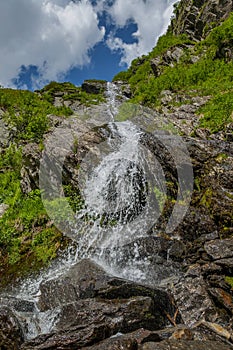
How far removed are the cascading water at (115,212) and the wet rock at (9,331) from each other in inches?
74.7

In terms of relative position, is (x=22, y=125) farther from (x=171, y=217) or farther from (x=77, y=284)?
(x=77, y=284)

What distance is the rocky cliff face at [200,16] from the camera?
4203 centimetres

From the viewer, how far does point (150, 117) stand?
24.0m

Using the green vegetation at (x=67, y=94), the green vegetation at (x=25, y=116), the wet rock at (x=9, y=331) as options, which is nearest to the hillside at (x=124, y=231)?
the wet rock at (x=9, y=331)

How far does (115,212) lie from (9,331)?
7947 mm

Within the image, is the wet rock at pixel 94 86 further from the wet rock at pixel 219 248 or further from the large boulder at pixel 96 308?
the large boulder at pixel 96 308

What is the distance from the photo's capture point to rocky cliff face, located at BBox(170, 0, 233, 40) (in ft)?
138

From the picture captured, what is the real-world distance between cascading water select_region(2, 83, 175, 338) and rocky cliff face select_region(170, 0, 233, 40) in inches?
1369

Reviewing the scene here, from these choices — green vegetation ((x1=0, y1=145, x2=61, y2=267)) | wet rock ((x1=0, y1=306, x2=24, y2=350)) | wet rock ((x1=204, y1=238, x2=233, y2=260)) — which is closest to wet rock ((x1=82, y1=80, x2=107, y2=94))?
green vegetation ((x1=0, y1=145, x2=61, y2=267))

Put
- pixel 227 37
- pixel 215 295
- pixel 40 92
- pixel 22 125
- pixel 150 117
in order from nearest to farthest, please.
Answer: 1. pixel 215 295
2. pixel 150 117
3. pixel 22 125
4. pixel 227 37
5. pixel 40 92

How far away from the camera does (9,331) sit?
24.0 ft

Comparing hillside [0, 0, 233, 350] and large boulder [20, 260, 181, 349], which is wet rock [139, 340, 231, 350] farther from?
large boulder [20, 260, 181, 349]

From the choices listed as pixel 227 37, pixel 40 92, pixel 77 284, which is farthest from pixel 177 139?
pixel 40 92

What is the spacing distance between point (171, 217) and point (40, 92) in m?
41.2
